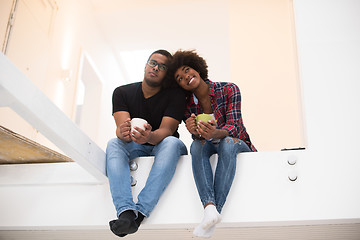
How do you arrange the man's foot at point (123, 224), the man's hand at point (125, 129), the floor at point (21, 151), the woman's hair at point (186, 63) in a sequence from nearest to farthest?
the man's foot at point (123, 224)
the floor at point (21, 151)
the man's hand at point (125, 129)
the woman's hair at point (186, 63)

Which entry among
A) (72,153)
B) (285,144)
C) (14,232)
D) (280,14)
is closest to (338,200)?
(72,153)

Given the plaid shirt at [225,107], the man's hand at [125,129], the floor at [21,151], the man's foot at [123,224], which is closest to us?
the man's foot at [123,224]

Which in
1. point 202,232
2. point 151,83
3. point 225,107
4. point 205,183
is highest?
point 151,83

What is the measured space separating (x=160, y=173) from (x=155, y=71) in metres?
0.64

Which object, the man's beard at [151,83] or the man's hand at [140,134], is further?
the man's beard at [151,83]

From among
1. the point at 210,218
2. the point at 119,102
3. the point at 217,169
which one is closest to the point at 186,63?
the point at 119,102

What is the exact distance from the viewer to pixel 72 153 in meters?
1.58

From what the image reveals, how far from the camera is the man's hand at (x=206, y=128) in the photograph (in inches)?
66.6

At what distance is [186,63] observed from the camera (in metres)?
2.19

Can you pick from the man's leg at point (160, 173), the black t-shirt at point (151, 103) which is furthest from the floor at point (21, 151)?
the man's leg at point (160, 173)

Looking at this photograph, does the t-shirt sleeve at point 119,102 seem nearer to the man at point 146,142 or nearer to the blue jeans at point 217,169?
the man at point 146,142

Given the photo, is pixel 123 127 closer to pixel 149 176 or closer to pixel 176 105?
pixel 149 176

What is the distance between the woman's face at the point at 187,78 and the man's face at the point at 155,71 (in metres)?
0.09

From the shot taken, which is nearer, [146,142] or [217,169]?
[217,169]
